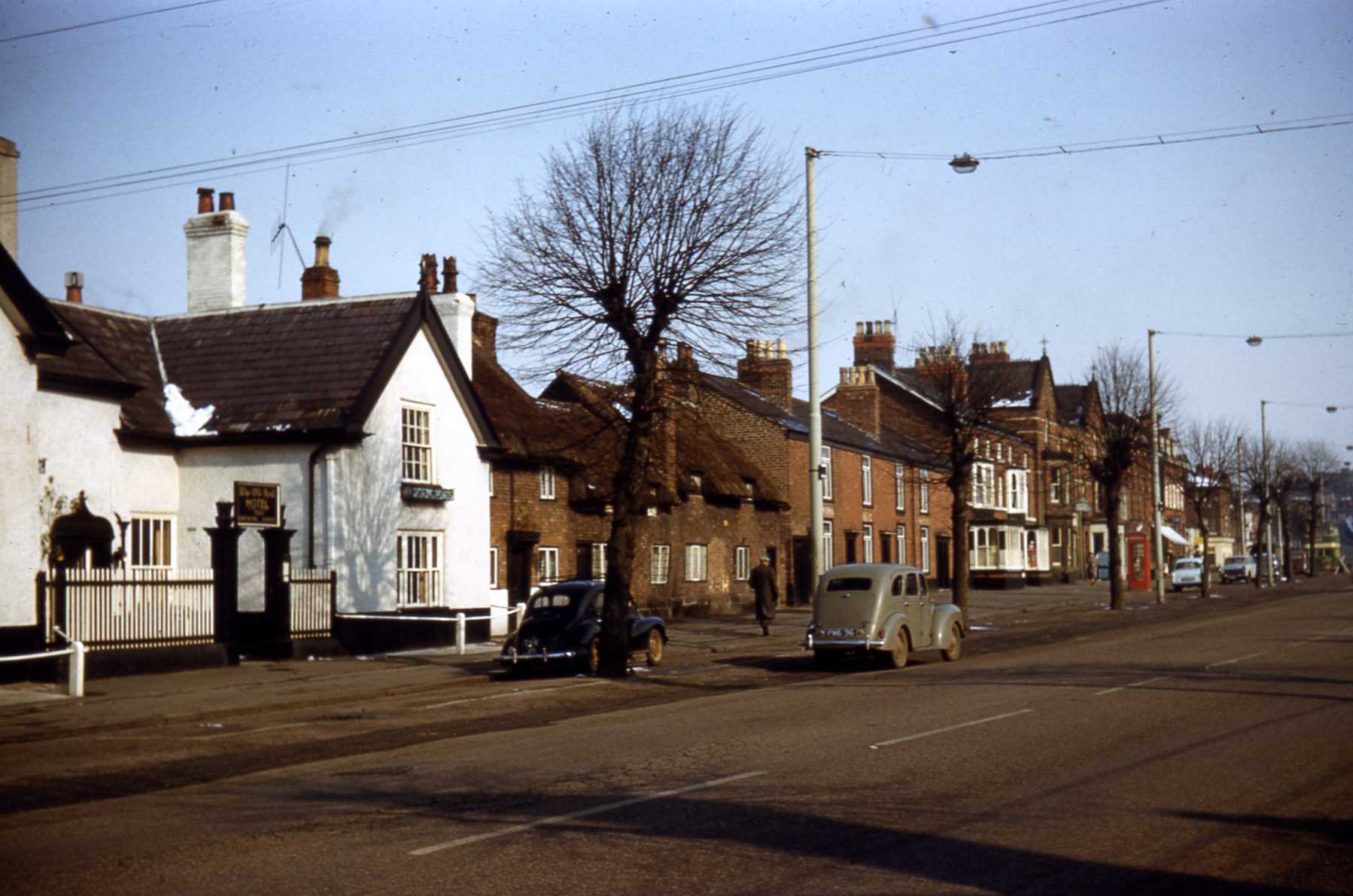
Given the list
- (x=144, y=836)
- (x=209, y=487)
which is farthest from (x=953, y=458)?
(x=144, y=836)

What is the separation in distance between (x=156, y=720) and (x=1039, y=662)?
14.2 metres

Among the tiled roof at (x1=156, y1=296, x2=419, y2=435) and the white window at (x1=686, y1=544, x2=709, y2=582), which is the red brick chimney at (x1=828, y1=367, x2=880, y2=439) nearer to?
the white window at (x1=686, y1=544, x2=709, y2=582)

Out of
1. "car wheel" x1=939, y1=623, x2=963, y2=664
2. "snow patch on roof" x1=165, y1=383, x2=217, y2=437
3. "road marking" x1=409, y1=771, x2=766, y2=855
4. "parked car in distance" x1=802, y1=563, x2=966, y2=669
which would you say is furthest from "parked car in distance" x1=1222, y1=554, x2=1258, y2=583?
"road marking" x1=409, y1=771, x2=766, y2=855

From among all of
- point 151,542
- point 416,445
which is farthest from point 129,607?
point 416,445

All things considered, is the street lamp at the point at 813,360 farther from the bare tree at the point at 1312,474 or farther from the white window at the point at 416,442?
the bare tree at the point at 1312,474

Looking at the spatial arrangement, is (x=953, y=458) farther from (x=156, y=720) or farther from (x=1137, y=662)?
(x=156, y=720)

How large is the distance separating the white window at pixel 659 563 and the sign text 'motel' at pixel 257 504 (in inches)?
619

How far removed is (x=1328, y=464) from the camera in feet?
363

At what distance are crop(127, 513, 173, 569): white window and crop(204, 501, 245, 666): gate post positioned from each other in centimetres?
379

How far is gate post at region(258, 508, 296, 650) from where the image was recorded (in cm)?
2594

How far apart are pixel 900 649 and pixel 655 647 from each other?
4619mm

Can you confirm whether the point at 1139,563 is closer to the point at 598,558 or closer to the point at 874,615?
the point at 598,558

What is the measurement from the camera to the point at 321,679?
22.9m

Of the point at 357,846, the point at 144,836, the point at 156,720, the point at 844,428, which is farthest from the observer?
the point at 844,428
